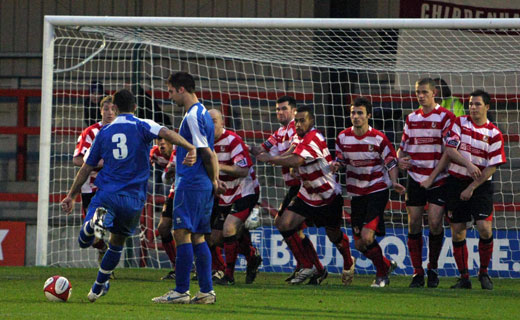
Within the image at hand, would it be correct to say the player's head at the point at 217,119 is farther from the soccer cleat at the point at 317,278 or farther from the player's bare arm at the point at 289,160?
the soccer cleat at the point at 317,278

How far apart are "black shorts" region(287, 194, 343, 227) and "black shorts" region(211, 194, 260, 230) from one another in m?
0.37

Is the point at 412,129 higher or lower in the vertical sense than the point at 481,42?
lower

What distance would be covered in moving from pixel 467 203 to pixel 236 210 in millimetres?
2161

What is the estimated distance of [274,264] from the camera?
11.3m

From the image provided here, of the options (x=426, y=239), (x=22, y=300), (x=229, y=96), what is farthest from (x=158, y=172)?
(x=22, y=300)

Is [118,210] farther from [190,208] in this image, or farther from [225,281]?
[225,281]

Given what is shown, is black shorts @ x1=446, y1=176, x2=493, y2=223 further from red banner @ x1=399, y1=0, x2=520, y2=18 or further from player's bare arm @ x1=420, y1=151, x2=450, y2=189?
red banner @ x1=399, y1=0, x2=520, y2=18

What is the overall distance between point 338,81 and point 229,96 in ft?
5.35

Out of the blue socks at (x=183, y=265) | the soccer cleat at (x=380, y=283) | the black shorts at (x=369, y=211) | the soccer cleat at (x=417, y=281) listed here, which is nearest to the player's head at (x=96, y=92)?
the black shorts at (x=369, y=211)

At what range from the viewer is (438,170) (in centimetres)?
875

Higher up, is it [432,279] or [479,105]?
[479,105]

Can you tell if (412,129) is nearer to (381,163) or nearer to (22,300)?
(381,163)


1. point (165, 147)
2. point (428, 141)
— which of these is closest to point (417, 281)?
point (428, 141)

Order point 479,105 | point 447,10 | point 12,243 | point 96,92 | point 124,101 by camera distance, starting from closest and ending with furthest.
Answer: point 124,101 → point 479,105 → point 12,243 → point 96,92 → point 447,10
